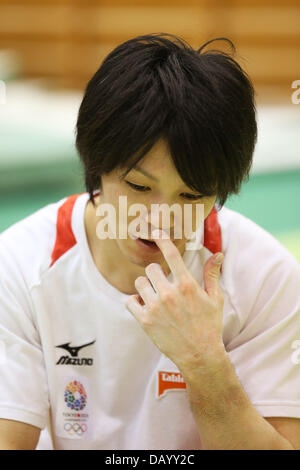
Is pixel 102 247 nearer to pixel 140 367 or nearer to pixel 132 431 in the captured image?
pixel 140 367

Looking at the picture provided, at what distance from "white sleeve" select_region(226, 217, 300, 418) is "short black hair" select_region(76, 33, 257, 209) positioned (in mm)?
256

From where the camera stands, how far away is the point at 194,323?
1257mm

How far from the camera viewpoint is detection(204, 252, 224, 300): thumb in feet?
4.33

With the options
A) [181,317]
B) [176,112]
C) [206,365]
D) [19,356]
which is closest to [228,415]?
[206,365]

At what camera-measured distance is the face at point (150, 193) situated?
1.22 m

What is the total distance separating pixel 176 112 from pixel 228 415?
62 cm

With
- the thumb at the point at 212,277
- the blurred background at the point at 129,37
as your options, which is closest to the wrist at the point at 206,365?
the thumb at the point at 212,277

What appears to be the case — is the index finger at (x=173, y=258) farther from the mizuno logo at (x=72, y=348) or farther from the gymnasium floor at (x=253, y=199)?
the gymnasium floor at (x=253, y=199)

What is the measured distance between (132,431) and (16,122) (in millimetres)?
4278

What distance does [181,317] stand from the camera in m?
1.25

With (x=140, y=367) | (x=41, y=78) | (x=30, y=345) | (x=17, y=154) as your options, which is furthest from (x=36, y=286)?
(x=41, y=78)

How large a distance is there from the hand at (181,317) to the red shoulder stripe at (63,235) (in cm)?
33

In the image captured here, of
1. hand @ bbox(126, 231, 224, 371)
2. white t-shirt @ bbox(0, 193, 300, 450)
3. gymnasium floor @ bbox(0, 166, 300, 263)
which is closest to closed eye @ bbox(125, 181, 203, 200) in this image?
hand @ bbox(126, 231, 224, 371)

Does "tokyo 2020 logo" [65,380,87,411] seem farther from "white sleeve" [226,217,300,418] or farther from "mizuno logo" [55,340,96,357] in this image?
"white sleeve" [226,217,300,418]
